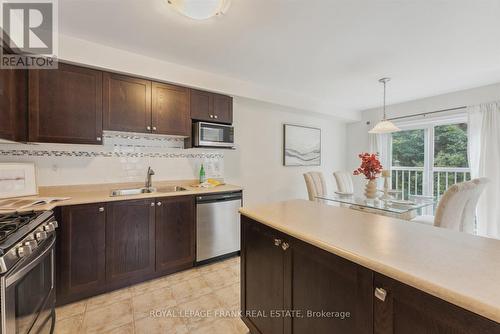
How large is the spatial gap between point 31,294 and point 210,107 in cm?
234

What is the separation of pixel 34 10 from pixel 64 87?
0.60m

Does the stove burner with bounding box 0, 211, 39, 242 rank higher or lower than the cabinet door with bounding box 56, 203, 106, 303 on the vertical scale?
higher

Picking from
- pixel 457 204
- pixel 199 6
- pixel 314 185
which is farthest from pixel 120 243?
pixel 457 204

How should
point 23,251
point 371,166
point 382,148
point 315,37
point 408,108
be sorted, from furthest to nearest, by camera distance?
1. point 382,148
2. point 408,108
3. point 371,166
4. point 315,37
5. point 23,251

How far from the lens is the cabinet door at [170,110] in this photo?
2.54m

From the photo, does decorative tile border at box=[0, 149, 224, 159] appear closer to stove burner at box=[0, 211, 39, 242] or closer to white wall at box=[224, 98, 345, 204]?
white wall at box=[224, 98, 345, 204]

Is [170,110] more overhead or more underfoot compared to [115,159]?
more overhead

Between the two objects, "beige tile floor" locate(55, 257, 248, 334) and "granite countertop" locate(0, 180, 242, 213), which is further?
"granite countertop" locate(0, 180, 242, 213)

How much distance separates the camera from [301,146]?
4273 mm

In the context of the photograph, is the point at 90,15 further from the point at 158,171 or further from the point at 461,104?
the point at 461,104

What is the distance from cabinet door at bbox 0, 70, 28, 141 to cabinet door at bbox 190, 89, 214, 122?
1505 mm

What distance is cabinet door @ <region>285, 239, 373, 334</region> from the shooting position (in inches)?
34.2

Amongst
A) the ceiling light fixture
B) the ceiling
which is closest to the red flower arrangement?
the ceiling

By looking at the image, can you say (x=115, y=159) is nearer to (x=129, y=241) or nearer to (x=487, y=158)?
(x=129, y=241)
